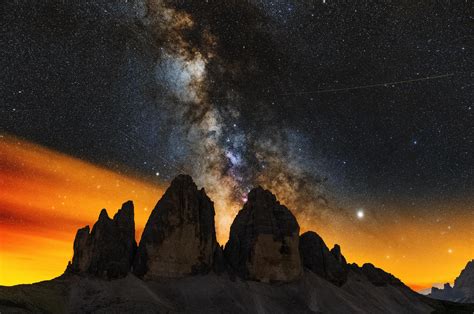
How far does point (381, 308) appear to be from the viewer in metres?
100

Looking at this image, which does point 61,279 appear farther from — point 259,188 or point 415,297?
point 415,297

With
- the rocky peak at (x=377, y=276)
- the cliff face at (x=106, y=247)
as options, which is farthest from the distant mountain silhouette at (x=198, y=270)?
the rocky peak at (x=377, y=276)

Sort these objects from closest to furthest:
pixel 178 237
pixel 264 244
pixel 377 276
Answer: pixel 178 237 < pixel 264 244 < pixel 377 276

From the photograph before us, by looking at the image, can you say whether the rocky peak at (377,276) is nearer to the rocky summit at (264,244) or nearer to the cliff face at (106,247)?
the rocky summit at (264,244)

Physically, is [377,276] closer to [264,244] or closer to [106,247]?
[264,244]

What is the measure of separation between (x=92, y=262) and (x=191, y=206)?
2633 cm

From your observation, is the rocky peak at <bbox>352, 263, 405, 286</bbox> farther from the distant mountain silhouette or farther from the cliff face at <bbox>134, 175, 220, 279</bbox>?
the cliff face at <bbox>134, 175, 220, 279</bbox>

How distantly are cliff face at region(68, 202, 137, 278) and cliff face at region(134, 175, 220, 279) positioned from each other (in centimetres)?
414

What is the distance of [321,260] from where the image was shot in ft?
365

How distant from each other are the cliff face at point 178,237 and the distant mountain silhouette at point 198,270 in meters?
0.23

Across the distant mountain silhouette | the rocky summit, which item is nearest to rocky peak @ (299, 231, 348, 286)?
the distant mountain silhouette

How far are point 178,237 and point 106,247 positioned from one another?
54.3ft

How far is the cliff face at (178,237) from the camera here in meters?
85.6

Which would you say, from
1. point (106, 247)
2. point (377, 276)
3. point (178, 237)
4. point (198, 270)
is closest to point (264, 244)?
point (198, 270)
